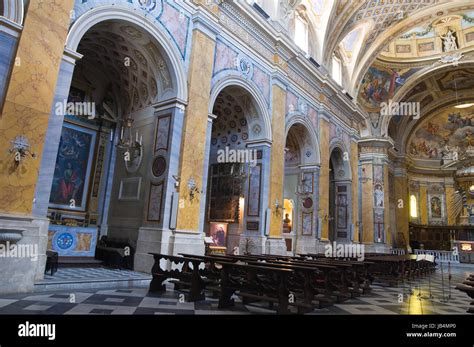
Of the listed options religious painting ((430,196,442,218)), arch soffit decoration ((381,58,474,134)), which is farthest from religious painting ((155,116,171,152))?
religious painting ((430,196,442,218))

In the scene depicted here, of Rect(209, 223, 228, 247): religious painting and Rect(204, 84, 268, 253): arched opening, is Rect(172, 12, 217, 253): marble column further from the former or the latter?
Rect(209, 223, 228, 247): religious painting

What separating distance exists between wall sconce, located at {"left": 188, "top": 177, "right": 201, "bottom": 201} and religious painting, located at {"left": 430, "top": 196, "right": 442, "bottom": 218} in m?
25.9

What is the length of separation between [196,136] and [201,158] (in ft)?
1.90

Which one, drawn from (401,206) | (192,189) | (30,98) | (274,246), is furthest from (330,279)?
(401,206)

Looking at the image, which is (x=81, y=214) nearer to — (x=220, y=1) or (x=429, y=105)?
(x=220, y=1)

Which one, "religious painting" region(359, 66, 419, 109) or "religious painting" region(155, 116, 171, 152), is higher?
"religious painting" region(359, 66, 419, 109)

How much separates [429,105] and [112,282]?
26.7m

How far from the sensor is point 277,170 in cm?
1192

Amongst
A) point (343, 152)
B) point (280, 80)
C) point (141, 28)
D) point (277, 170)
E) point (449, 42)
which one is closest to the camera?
point (141, 28)

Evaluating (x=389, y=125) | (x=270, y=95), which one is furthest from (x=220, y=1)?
(x=389, y=125)

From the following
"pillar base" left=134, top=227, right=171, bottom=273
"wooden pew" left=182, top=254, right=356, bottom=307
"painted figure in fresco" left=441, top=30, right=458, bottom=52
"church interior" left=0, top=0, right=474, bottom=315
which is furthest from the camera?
"painted figure in fresco" left=441, top=30, right=458, bottom=52

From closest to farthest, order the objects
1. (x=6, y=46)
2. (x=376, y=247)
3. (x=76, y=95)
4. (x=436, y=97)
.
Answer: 1. (x=6, y=46)
2. (x=76, y=95)
3. (x=376, y=247)
4. (x=436, y=97)

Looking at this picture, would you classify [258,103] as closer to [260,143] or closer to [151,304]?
[260,143]

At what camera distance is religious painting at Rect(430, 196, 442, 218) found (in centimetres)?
2778
